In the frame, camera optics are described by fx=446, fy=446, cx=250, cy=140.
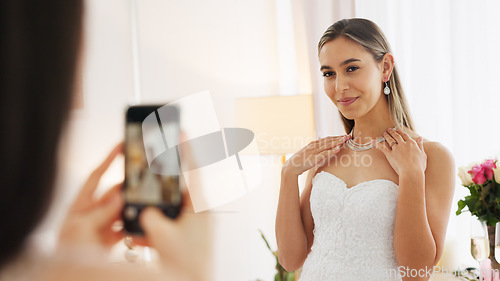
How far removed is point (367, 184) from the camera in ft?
3.68

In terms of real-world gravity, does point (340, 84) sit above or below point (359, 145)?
above

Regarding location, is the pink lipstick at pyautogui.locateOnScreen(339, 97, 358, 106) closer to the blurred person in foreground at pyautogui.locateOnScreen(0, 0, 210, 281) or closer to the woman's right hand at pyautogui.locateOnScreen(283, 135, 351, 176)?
the woman's right hand at pyautogui.locateOnScreen(283, 135, 351, 176)

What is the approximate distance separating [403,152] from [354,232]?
9.3 inches

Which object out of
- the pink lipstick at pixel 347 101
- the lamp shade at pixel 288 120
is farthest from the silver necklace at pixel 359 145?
the lamp shade at pixel 288 120

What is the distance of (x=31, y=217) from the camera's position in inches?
10.6

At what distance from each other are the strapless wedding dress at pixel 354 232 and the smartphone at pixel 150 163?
840 mm

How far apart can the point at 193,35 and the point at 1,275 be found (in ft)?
0.77

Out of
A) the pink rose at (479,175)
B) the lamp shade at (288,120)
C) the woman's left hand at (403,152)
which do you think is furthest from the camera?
the lamp shade at (288,120)

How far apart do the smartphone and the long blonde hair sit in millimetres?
846

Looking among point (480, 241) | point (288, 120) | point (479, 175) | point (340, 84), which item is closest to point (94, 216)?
point (340, 84)

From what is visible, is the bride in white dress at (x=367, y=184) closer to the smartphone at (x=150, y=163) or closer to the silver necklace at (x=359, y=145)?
the silver necklace at (x=359, y=145)

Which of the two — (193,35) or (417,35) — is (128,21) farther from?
(417,35)

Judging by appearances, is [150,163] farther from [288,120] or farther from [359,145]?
[288,120]

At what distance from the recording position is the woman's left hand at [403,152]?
40.6 inches
